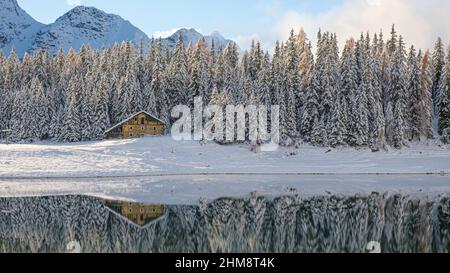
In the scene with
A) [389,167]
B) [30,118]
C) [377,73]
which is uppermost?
[377,73]

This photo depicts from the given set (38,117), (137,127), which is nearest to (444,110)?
(137,127)

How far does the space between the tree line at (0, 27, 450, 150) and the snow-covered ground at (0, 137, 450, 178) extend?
12.9 feet

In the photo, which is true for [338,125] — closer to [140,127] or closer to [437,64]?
[437,64]

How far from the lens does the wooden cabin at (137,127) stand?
262 feet

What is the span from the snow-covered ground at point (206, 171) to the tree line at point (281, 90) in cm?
457

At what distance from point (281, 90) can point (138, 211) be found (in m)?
50.2

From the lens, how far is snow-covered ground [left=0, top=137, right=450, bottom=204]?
1497 inches

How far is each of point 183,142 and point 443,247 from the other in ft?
179

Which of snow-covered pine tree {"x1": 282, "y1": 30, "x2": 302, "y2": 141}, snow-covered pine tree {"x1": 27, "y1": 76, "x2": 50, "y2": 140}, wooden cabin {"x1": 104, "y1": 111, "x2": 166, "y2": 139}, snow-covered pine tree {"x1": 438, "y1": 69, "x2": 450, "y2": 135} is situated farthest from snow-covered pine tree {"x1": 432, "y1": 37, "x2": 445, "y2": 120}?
snow-covered pine tree {"x1": 27, "y1": 76, "x2": 50, "y2": 140}

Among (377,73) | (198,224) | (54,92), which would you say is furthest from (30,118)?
(198,224)

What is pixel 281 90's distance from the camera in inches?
2896

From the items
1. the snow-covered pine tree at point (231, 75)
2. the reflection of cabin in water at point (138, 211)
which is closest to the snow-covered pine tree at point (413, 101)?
the snow-covered pine tree at point (231, 75)
